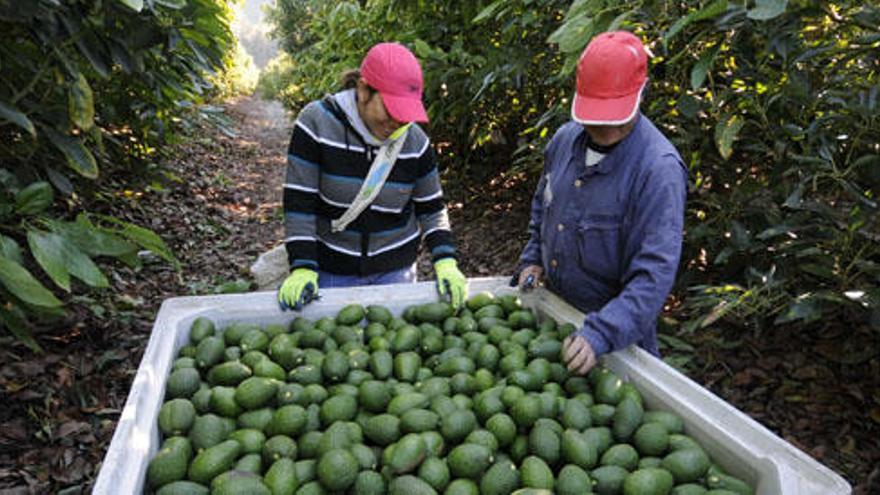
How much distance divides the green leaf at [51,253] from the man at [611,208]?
1700 mm

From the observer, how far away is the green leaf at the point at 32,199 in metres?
2.11

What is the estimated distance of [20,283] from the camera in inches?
76.0

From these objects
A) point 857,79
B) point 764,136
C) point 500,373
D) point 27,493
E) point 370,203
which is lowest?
point 27,493

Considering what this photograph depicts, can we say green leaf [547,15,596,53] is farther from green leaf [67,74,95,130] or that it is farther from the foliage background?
green leaf [67,74,95,130]

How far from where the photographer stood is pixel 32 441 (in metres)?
2.69

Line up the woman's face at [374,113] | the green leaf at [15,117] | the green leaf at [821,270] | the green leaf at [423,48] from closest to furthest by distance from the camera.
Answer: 1. the green leaf at [15,117]
2. the woman's face at [374,113]
3. the green leaf at [821,270]
4. the green leaf at [423,48]

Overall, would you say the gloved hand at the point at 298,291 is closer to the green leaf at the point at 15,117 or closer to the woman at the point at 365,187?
the woman at the point at 365,187

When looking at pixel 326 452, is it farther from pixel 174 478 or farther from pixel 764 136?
pixel 764 136

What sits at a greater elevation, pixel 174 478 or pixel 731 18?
pixel 731 18

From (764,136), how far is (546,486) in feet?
6.98

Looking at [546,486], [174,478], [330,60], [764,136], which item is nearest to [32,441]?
[174,478]

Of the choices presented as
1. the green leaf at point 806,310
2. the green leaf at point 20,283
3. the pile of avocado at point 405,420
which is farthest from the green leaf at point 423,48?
the green leaf at point 20,283

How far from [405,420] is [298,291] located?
844 millimetres

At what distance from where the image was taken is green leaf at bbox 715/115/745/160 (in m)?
2.51
